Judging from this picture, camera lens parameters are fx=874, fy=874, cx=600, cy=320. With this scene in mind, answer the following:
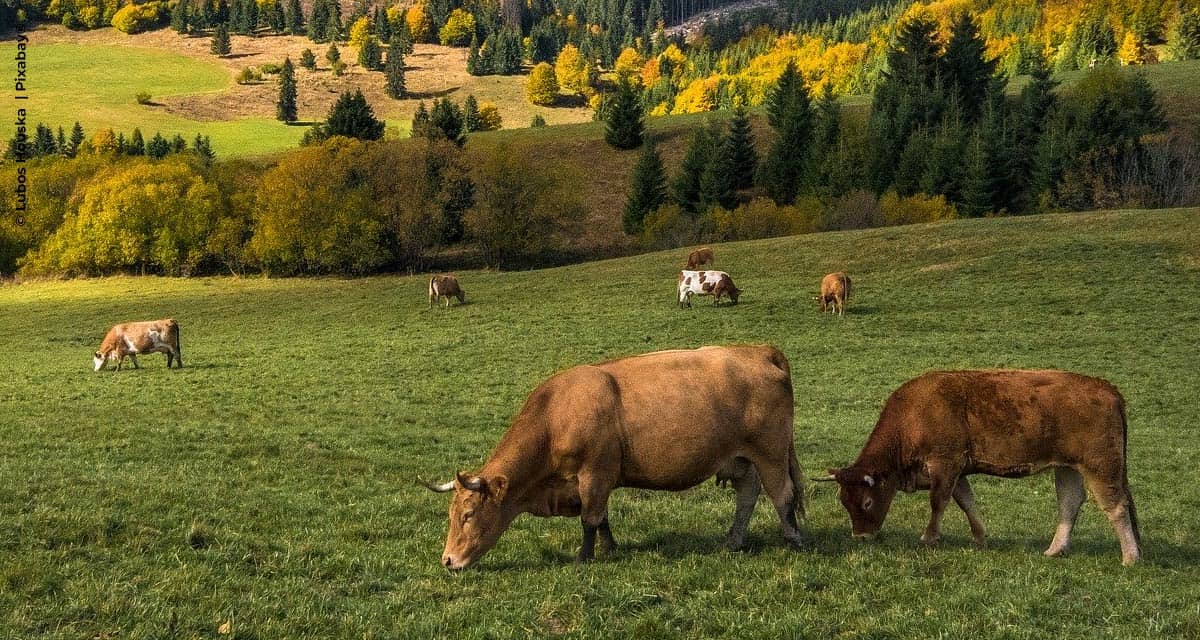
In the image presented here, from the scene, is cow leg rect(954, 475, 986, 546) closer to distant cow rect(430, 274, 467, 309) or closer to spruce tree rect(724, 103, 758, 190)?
distant cow rect(430, 274, 467, 309)

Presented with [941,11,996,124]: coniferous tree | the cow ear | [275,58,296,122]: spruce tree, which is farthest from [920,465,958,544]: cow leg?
[275,58,296,122]: spruce tree

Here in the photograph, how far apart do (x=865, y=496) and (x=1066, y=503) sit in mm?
2263

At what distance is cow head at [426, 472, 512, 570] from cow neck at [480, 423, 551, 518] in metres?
0.13

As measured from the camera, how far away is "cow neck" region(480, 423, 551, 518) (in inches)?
355

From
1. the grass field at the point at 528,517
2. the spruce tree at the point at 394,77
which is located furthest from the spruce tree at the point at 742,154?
the spruce tree at the point at 394,77

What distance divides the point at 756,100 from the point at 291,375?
14973 centimetres

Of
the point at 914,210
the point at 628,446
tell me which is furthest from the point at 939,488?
the point at 914,210

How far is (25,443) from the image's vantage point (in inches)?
647

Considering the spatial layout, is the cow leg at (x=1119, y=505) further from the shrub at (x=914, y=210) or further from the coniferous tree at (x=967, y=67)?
the coniferous tree at (x=967, y=67)

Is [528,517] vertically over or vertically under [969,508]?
under

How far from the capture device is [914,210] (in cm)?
7050

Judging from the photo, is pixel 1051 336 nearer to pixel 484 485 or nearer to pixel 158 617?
pixel 484 485

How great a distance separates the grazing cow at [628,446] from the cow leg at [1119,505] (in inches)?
127

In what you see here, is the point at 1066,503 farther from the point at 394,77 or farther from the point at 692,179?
the point at 394,77
